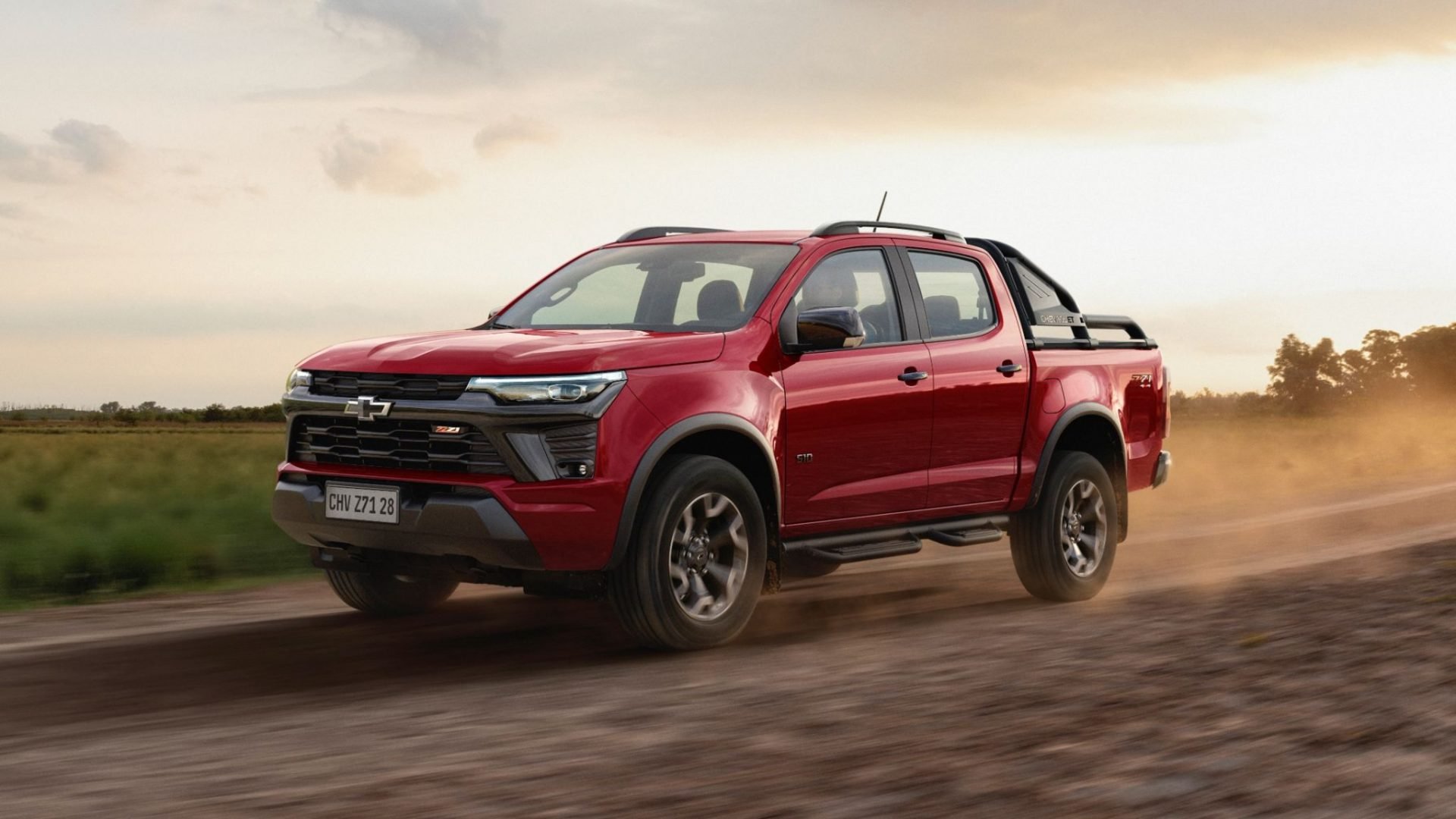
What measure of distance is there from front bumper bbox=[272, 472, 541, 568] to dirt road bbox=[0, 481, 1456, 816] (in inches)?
21.4

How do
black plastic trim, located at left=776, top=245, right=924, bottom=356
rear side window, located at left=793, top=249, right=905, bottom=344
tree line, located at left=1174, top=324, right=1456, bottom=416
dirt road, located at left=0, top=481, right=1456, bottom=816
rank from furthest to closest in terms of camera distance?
tree line, located at left=1174, top=324, right=1456, bottom=416
black plastic trim, located at left=776, top=245, right=924, bottom=356
rear side window, located at left=793, top=249, right=905, bottom=344
dirt road, located at left=0, top=481, right=1456, bottom=816

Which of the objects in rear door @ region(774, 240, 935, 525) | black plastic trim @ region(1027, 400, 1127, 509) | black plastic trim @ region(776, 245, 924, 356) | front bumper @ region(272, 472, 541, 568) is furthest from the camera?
black plastic trim @ region(1027, 400, 1127, 509)

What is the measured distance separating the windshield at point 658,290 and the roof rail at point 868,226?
32 cm

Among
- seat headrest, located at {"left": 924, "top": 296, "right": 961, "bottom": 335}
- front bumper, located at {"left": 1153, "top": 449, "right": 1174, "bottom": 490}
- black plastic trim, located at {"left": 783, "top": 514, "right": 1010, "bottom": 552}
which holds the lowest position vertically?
black plastic trim, located at {"left": 783, "top": 514, "right": 1010, "bottom": 552}

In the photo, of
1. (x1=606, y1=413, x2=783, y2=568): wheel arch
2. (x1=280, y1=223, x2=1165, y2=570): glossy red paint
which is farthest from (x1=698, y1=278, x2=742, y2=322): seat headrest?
(x1=606, y1=413, x2=783, y2=568): wheel arch

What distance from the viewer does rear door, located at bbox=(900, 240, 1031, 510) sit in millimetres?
8445

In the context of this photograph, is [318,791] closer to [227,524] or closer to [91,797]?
[91,797]

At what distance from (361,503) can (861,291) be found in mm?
2828

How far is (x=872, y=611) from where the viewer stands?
8953mm

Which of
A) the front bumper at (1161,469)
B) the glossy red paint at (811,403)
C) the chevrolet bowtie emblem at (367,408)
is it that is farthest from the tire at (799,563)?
the front bumper at (1161,469)

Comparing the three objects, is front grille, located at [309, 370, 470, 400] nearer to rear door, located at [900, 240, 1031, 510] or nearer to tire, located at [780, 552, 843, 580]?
tire, located at [780, 552, 843, 580]

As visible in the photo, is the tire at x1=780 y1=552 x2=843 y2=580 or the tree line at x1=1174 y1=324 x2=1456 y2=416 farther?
the tree line at x1=1174 y1=324 x2=1456 y2=416

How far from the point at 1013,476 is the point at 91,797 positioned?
18.1ft

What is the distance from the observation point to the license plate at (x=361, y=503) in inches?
271
